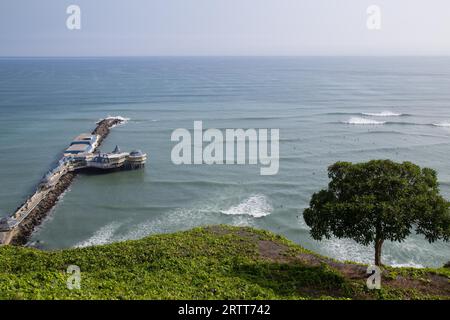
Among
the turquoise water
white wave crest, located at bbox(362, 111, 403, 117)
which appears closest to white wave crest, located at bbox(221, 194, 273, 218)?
the turquoise water

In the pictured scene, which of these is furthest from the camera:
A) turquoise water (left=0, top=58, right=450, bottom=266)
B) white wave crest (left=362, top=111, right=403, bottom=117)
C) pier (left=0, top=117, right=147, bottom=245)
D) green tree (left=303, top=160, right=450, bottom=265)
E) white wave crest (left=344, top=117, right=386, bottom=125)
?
white wave crest (left=362, top=111, right=403, bottom=117)

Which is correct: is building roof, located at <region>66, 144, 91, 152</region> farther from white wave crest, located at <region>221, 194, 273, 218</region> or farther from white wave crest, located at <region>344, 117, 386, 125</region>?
white wave crest, located at <region>344, 117, 386, 125</region>

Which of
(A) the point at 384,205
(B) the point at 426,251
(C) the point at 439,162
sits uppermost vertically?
(A) the point at 384,205

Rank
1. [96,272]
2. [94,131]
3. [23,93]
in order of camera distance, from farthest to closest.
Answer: [23,93] < [94,131] < [96,272]

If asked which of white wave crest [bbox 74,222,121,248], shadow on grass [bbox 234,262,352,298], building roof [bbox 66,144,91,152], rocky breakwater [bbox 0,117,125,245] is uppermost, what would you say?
building roof [bbox 66,144,91,152]

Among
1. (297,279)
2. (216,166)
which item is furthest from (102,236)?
(297,279)

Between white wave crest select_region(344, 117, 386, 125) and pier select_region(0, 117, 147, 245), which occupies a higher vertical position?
white wave crest select_region(344, 117, 386, 125)

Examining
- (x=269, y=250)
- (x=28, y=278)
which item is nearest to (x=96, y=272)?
(x=28, y=278)

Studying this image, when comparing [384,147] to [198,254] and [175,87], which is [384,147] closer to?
[198,254]
